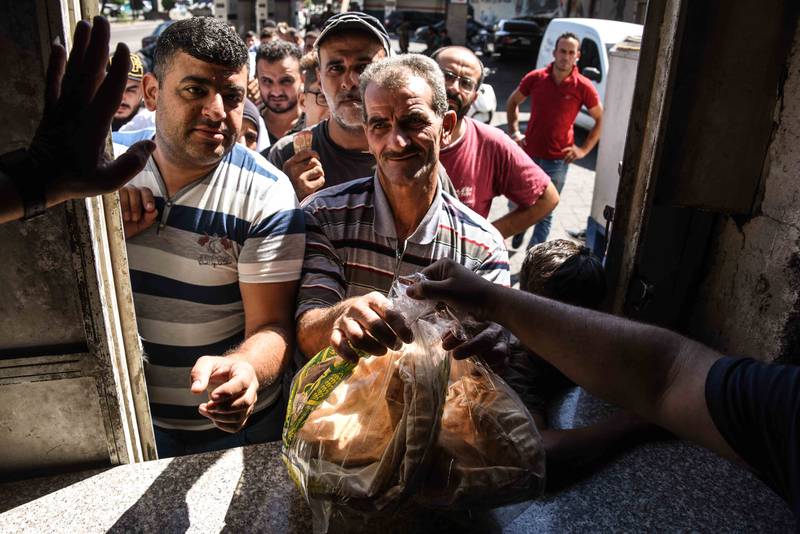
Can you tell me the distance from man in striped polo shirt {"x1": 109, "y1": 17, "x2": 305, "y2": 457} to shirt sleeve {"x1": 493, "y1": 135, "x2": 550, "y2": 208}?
1617 mm

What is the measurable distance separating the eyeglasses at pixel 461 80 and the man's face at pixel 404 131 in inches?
58.9

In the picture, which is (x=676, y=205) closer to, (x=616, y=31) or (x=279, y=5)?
(x=616, y=31)

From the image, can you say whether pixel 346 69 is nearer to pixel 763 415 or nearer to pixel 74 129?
pixel 74 129

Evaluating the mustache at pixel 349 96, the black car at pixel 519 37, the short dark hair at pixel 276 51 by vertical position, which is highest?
the black car at pixel 519 37

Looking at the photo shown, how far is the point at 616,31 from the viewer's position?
9.97m

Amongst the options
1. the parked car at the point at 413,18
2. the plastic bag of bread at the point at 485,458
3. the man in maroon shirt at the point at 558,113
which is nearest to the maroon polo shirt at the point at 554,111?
the man in maroon shirt at the point at 558,113

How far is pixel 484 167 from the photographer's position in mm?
3137

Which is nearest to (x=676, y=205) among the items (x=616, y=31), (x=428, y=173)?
(x=428, y=173)

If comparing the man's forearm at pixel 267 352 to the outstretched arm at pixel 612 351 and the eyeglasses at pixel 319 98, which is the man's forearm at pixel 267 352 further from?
the eyeglasses at pixel 319 98

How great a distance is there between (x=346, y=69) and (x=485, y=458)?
7.07 ft

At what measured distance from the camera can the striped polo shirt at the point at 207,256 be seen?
1.77 metres

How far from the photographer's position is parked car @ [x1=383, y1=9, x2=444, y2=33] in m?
28.7

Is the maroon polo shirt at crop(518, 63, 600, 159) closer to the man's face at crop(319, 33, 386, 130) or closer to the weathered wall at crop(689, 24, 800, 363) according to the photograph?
the man's face at crop(319, 33, 386, 130)

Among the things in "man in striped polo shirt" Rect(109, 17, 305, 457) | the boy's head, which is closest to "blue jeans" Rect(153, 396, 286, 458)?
"man in striped polo shirt" Rect(109, 17, 305, 457)
